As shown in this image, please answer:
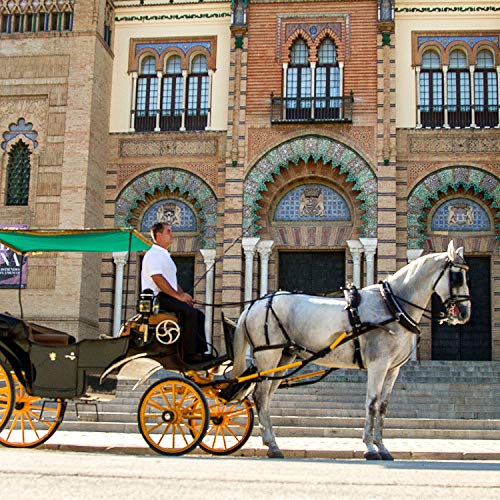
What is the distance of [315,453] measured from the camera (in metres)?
8.91

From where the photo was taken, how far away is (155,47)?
2119 cm

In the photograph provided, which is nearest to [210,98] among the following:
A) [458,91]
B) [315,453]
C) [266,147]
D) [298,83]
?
[266,147]

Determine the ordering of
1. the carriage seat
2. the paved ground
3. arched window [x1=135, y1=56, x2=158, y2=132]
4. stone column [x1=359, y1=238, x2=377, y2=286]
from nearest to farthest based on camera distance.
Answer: the carriage seat
the paved ground
stone column [x1=359, y1=238, x2=377, y2=286]
arched window [x1=135, y1=56, x2=158, y2=132]

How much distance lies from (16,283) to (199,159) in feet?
17.1

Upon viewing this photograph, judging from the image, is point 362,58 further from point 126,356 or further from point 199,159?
point 126,356

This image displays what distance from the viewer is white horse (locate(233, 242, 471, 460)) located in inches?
320

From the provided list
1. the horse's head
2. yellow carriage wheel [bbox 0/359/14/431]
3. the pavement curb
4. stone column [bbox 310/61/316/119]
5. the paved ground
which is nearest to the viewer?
yellow carriage wheel [bbox 0/359/14/431]

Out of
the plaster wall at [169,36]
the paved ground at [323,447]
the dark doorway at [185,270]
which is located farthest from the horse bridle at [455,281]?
the plaster wall at [169,36]

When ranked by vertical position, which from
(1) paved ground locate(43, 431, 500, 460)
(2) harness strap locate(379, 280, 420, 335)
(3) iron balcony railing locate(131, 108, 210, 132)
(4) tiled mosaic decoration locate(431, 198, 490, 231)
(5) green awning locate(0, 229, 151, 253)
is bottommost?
(1) paved ground locate(43, 431, 500, 460)

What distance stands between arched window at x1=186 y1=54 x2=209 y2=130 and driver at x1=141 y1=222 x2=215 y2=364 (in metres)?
13.0

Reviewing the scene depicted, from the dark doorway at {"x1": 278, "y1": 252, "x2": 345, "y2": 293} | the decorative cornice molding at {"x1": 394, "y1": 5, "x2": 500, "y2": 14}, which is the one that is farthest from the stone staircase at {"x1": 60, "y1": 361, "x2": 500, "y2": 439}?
the decorative cornice molding at {"x1": 394, "y1": 5, "x2": 500, "y2": 14}

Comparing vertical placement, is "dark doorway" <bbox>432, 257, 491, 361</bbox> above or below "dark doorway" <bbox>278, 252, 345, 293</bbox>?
below

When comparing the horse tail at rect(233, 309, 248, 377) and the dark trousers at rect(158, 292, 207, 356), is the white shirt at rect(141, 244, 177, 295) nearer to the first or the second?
the dark trousers at rect(158, 292, 207, 356)

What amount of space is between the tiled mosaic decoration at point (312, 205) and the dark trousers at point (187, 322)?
12.3 metres
